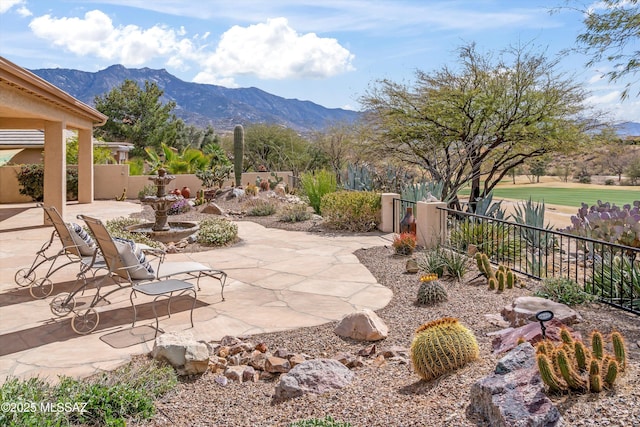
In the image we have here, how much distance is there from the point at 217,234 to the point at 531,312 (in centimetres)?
698

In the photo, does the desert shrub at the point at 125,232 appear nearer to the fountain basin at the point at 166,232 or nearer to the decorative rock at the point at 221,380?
the fountain basin at the point at 166,232

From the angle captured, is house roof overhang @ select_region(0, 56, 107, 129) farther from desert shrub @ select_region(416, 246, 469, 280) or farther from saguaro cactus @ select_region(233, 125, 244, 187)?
desert shrub @ select_region(416, 246, 469, 280)

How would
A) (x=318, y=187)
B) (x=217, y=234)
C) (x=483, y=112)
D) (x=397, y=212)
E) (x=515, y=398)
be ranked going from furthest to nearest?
(x=483, y=112) < (x=318, y=187) < (x=397, y=212) < (x=217, y=234) < (x=515, y=398)

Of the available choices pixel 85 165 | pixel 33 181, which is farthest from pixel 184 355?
pixel 33 181

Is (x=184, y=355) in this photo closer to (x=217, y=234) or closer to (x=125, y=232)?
→ (x=217, y=234)

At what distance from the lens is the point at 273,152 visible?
38.6m

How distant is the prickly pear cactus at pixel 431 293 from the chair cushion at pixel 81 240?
4311mm

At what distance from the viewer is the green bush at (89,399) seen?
10.1ft

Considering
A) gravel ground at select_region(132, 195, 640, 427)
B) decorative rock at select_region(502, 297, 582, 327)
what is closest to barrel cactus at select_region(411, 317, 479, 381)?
gravel ground at select_region(132, 195, 640, 427)

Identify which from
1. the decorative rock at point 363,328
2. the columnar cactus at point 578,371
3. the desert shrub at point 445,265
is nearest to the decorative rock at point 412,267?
the desert shrub at point 445,265

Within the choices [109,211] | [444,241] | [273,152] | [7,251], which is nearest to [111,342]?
[7,251]

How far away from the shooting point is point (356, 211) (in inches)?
499

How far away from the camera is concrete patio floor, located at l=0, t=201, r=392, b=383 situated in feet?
15.2

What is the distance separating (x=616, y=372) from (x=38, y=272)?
25.4ft
